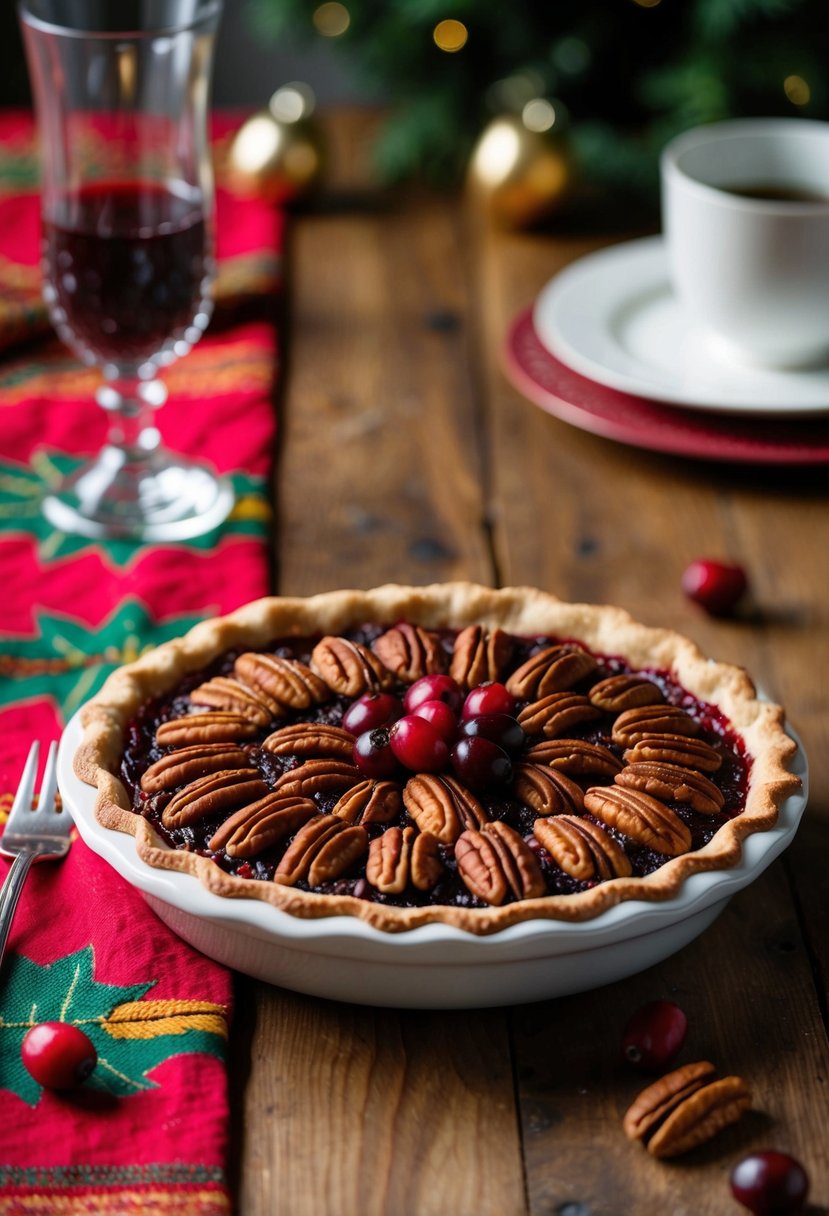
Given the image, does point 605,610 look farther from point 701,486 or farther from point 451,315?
point 451,315

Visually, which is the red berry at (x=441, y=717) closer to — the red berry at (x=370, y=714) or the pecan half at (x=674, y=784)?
the red berry at (x=370, y=714)

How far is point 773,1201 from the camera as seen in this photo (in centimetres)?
130

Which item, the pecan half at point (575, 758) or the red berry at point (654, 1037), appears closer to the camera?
→ the red berry at point (654, 1037)

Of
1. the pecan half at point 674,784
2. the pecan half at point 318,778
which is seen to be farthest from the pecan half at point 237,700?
the pecan half at point 674,784

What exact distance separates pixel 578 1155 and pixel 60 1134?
0.50 metres

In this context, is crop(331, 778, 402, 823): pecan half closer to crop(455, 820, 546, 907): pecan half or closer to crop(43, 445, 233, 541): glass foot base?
crop(455, 820, 546, 907): pecan half

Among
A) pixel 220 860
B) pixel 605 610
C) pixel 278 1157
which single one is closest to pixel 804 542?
pixel 605 610

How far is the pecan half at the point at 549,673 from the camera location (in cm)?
181

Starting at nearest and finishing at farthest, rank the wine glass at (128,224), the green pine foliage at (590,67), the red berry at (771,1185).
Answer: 1. the red berry at (771,1185)
2. the wine glass at (128,224)
3. the green pine foliage at (590,67)

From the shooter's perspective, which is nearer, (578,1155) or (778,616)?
(578,1155)

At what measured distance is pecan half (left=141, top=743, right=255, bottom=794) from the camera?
1663mm

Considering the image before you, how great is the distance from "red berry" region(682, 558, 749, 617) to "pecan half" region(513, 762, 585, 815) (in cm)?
71

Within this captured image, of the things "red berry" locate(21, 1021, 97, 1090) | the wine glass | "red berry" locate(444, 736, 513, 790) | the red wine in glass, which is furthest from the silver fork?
the red wine in glass

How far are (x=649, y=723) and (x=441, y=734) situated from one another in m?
0.26
